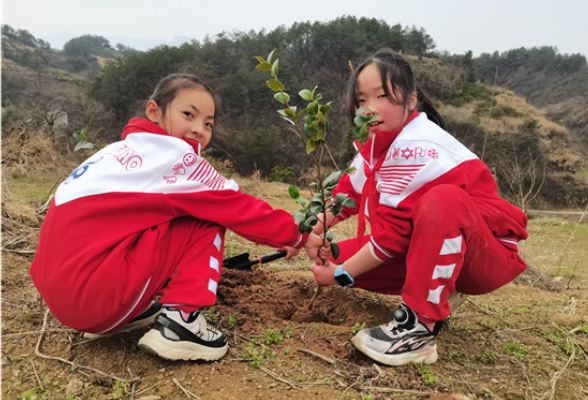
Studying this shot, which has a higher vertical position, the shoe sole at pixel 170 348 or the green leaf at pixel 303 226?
the green leaf at pixel 303 226

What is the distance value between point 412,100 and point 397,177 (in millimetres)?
421

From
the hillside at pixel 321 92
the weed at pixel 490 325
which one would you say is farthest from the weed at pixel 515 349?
the hillside at pixel 321 92

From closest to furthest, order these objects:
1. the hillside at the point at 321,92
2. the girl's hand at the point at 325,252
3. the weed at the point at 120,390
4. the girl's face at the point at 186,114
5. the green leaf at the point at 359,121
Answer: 1. the weed at the point at 120,390
2. the green leaf at the point at 359,121
3. the girl's face at the point at 186,114
4. the girl's hand at the point at 325,252
5. the hillside at the point at 321,92

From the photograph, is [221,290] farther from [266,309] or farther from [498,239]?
[498,239]

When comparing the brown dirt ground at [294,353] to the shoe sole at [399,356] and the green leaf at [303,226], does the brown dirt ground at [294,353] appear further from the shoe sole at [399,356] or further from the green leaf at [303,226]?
the green leaf at [303,226]

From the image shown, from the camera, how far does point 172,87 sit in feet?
5.81

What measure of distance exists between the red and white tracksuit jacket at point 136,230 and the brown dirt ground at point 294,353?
0.20 meters

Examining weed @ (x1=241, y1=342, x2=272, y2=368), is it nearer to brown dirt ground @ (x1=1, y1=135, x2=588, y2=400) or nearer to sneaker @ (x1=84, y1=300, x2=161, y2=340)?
brown dirt ground @ (x1=1, y1=135, x2=588, y2=400)

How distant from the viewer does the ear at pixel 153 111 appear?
179 cm

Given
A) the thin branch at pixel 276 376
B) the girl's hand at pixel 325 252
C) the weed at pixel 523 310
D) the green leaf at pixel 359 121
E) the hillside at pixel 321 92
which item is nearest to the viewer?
the thin branch at pixel 276 376

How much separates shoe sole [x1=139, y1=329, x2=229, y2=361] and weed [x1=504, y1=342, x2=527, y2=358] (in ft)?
4.52

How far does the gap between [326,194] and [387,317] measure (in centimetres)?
79

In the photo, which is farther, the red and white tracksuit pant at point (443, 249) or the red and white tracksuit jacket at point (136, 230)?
the red and white tracksuit pant at point (443, 249)

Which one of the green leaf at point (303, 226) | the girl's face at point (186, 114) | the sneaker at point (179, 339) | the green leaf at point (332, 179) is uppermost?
the girl's face at point (186, 114)
